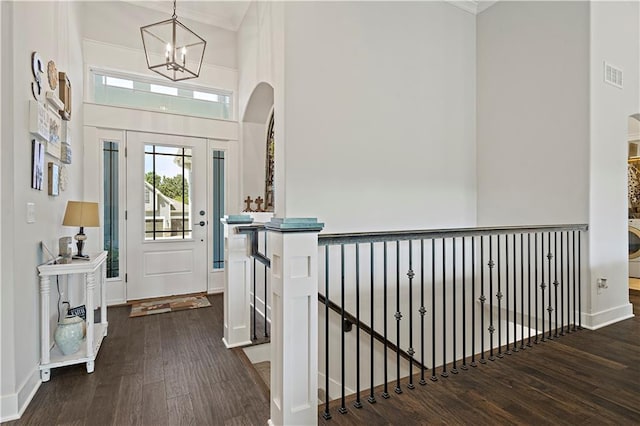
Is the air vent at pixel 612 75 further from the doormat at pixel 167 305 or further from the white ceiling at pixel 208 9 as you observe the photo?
the doormat at pixel 167 305

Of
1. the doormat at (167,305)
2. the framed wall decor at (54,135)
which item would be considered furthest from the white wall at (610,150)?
the framed wall decor at (54,135)

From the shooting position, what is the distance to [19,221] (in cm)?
198

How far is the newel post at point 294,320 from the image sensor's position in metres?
1.65

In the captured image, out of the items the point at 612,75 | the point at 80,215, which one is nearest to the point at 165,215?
the point at 80,215

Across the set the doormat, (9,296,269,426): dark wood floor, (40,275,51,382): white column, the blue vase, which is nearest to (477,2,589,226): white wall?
(9,296,269,426): dark wood floor

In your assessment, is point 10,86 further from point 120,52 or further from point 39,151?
point 120,52

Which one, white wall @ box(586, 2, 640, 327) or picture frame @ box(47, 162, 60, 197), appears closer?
picture frame @ box(47, 162, 60, 197)

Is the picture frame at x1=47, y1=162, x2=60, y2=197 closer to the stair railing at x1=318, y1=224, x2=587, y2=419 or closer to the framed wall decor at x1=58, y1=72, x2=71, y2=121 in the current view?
the framed wall decor at x1=58, y1=72, x2=71, y2=121

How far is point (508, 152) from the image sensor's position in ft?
13.3

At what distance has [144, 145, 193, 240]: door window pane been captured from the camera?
4430 mm

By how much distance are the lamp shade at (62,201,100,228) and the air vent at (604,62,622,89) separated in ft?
15.8

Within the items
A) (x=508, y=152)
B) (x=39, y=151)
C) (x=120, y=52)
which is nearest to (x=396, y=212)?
(x=508, y=152)

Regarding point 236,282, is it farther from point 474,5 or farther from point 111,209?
point 474,5

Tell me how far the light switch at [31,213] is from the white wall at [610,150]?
451 cm
